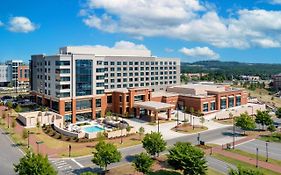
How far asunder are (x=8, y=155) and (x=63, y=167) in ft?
34.8

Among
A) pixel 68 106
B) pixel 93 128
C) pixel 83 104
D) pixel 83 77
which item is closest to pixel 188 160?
pixel 93 128

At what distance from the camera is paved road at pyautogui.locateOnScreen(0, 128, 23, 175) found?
40531 mm

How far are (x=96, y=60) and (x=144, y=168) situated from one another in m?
43.7

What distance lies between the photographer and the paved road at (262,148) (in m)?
50.7

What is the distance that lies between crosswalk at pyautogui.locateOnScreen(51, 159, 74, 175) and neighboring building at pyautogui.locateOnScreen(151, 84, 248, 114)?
45.9m

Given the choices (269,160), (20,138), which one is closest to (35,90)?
(20,138)

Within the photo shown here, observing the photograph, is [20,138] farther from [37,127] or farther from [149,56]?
[149,56]

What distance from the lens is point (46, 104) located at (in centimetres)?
7906

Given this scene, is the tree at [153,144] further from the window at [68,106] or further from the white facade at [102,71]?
the white facade at [102,71]

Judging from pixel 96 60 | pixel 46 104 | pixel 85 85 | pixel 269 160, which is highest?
pixel 96 60

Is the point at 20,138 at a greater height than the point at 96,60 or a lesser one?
lesser

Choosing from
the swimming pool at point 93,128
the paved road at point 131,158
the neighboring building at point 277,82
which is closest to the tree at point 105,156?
the paved road at point 131,158

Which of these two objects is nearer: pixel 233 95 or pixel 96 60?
pixel 96 60

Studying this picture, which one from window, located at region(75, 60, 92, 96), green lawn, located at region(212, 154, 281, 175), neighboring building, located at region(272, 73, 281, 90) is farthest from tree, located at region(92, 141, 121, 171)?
neighboring building, located at region(272, 73, 281, 90)
